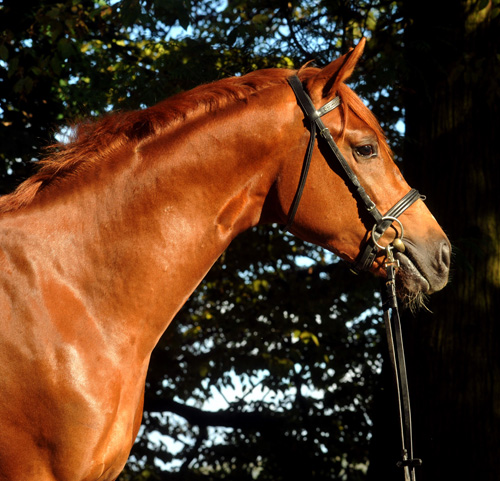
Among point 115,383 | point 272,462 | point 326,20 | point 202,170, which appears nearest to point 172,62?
point 326,20

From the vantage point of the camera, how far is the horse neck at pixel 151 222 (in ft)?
7.58

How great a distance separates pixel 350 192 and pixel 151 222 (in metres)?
0.83

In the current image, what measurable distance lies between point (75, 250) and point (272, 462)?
5613 millimetres

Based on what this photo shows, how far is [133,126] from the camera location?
2533 mm

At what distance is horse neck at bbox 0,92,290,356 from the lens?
2311 millimetres

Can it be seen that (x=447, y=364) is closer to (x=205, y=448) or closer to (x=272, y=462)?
(x=272, y=462)

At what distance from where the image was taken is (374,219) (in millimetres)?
2594

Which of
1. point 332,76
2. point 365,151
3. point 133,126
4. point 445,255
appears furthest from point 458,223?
point 133,126

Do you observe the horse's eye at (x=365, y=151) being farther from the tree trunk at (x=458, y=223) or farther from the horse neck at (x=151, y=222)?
the tree trunk at (x=458, y=223)

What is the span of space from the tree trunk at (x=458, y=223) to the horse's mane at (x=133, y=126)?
2.48 metres

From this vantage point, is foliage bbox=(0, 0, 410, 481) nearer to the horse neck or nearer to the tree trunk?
the tree trunk

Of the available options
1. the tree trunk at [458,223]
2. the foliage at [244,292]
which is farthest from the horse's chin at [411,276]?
the foliage at [244,292]

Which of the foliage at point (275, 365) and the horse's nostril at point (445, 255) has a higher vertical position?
the foliage at point (275, 365)

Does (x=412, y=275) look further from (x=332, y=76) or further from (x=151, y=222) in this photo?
(x=151, y=222)
